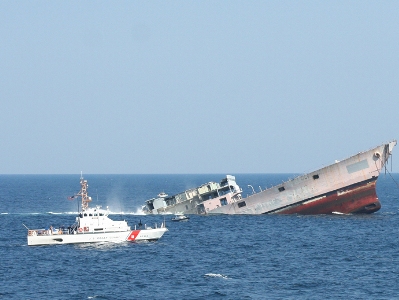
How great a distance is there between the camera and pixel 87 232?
277ft

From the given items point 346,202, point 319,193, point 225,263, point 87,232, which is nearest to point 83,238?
point 87,232

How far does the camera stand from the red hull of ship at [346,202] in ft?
347

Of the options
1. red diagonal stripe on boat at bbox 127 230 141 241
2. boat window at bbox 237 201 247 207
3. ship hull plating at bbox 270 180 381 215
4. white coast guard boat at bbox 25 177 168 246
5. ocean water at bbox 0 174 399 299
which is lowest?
ocean water at bbox 0 174 399 299

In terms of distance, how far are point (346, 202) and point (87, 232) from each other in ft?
138

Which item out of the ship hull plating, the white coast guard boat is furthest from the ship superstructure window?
the white coast guard boat

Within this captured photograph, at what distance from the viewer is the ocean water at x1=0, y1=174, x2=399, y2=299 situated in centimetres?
6172

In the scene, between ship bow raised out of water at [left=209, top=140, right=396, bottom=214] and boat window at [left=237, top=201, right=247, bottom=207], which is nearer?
ship bow raised out of water at [left=209, top=140, right=396, bottom=214]

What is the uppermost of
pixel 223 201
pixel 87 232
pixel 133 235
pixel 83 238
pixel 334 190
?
pixel 223 201

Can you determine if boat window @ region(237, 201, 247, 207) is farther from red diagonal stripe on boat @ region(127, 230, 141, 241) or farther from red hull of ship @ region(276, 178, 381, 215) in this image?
red diagonal stripe on boat @ region(127, 230, 141, 241)

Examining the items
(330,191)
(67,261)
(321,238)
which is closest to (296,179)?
(330,191)

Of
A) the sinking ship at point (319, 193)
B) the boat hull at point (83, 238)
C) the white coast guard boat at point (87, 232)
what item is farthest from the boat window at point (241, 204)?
the white coast guard boat at point (87, 232)

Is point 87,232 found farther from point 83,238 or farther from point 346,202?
point 346,202

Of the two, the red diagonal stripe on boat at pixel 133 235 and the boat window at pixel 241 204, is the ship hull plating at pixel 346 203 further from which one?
the red diagonal stripe on boat at pixel 133 235

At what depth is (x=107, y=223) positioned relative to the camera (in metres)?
85.0
